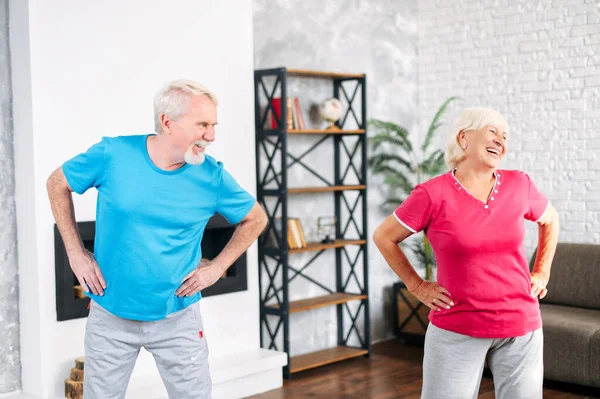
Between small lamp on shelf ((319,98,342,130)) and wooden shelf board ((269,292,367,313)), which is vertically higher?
small lamp on shelf ((319,98,342,130))

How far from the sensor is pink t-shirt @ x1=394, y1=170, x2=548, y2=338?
254cm

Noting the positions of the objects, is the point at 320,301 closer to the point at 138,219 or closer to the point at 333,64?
the point at 333,64

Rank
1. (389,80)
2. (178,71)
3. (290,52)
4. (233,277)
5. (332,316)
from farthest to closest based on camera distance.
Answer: (389,80) → (332,316) → (290,52) → (233,277) → (178,71)

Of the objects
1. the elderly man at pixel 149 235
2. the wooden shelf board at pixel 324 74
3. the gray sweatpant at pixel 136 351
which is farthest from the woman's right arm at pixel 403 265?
the wooden shelf board at pixel 324 74

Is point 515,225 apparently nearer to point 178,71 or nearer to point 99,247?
point 99,247

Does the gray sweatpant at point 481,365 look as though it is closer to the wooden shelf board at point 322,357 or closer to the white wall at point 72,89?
the white wall at point 72,89

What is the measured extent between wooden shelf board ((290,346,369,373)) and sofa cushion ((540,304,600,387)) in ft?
4.46

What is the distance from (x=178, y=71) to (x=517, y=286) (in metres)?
2.57

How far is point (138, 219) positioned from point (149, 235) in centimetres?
6

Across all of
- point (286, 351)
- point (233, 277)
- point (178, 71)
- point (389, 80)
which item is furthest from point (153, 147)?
point (389, 80)

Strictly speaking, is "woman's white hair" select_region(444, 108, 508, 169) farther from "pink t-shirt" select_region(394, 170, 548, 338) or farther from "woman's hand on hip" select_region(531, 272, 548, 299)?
"woman's hand on hip" select_region(531, 272, 548, 299)

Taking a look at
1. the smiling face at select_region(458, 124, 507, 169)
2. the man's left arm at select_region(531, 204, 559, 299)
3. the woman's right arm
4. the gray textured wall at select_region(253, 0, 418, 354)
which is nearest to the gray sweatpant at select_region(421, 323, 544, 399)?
the woman's right arm

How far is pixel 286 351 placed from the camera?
504 cm

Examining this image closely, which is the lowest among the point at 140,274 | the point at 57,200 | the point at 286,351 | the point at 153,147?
the point at 286,351
